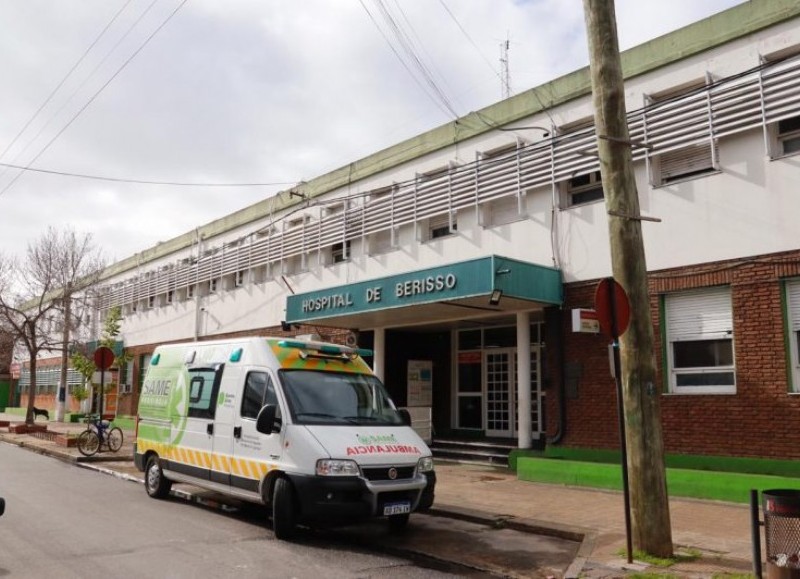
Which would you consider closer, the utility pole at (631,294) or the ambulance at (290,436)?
the utility pole at (631,294)

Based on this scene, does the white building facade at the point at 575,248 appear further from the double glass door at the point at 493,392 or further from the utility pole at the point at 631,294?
the utility pole at the point at 631,294

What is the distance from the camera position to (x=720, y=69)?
11.7 m

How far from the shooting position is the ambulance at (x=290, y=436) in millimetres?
7793

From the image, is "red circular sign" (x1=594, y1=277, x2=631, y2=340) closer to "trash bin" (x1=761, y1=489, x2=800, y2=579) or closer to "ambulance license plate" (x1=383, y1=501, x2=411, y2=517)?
"trash bin" (x1=761, y1=489, x2=800, y2=579)

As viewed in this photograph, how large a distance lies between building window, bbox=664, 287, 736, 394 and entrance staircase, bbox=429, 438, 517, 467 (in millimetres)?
4122

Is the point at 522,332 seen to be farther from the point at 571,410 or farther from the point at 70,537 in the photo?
the point at 70,537

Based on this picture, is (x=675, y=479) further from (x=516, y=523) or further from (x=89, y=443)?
(x=89, y=443)

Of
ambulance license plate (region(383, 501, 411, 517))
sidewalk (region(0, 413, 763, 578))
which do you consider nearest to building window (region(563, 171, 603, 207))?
sidewalk (region(0, 413, 763, 578))

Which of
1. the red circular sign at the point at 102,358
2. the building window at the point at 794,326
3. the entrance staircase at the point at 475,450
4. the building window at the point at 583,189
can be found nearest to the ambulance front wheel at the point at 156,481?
the entrance staircase at the point at 475,450

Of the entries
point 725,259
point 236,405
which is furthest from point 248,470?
point 725,259

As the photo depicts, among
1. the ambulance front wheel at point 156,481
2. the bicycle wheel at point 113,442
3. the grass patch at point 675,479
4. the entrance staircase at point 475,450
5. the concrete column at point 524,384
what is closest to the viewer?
the grass patch at point 675,479

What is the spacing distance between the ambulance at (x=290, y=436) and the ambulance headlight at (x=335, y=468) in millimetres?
11

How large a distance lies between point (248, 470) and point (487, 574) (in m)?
3.38

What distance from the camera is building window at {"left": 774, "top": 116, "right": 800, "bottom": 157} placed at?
35.2ft
